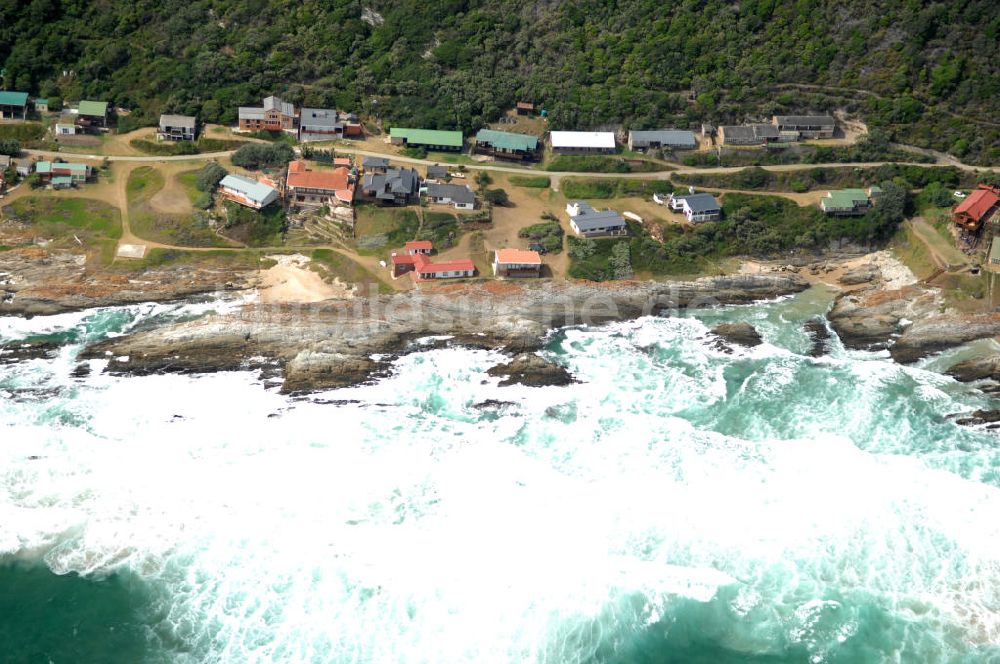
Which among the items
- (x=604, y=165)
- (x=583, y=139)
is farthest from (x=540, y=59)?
(x=604, y=165)

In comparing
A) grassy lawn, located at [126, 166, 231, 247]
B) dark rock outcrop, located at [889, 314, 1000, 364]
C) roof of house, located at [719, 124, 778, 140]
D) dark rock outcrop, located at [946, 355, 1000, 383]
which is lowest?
dark rock outcrop, located at [946, 355, 1000, 383]

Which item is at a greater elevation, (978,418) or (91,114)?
(91,114)

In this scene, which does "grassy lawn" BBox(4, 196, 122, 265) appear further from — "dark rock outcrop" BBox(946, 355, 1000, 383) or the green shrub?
"dark rock outcrop" BBox(946, 355, 1000, 383)

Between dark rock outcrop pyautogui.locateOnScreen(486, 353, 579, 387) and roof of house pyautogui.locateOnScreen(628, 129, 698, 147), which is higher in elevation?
roof of house pyautogui.locateOnScreen(628, 129, 698, 147)

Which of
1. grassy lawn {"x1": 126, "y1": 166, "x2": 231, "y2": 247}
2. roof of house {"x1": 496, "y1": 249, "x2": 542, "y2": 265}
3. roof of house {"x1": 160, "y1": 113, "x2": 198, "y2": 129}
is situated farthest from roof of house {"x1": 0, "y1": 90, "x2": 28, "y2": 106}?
roof of house {"x1": 496, "y1": 249, "x2": 542, "y2": 265}

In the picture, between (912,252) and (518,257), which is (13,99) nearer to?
(518,257)

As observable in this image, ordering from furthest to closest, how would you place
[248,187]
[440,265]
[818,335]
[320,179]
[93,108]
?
1. [93,108]
2. [320,179]
3. [248,187]
4. [440,265]
5. [818,335]

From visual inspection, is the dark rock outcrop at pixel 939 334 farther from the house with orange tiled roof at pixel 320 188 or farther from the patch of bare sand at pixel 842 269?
the house with orange tiled roof at pixel 320 188
